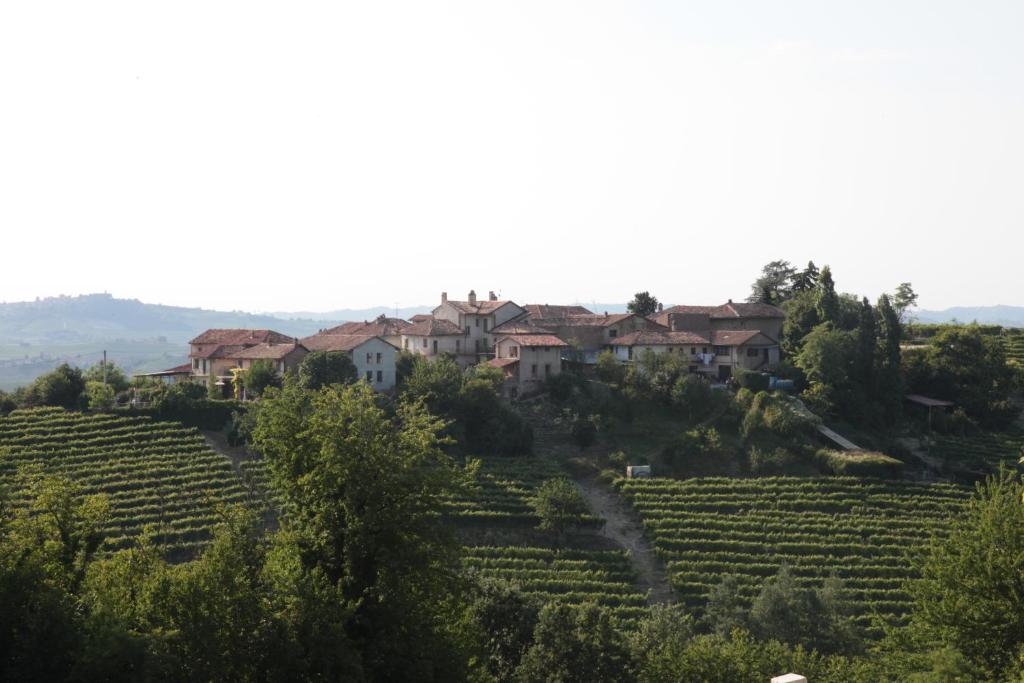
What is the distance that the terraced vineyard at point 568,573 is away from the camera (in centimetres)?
4250

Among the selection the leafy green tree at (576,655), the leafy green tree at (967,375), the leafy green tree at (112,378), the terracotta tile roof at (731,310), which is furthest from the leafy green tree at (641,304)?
the leafy green tree at (576,655)

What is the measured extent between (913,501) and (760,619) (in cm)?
1806

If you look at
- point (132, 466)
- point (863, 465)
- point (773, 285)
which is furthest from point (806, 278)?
point (132, 466)

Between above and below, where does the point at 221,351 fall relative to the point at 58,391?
above

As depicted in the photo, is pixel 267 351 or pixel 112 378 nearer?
pixel 112 378

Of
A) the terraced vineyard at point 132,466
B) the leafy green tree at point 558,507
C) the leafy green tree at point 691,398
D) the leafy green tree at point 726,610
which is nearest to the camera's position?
the leafy green tree at point 726,610

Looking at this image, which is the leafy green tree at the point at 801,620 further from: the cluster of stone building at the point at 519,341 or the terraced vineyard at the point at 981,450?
the cluster of stone building at the point at 519,341

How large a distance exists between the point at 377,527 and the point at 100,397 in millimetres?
39192

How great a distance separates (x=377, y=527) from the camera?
24172 mm

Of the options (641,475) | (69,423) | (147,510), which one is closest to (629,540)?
(641,475)

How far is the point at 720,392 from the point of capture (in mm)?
64062

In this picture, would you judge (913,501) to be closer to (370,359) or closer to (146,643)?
(370,359)

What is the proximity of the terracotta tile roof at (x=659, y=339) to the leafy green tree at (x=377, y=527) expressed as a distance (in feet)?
147

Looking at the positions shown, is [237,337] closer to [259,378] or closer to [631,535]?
[259,378]
